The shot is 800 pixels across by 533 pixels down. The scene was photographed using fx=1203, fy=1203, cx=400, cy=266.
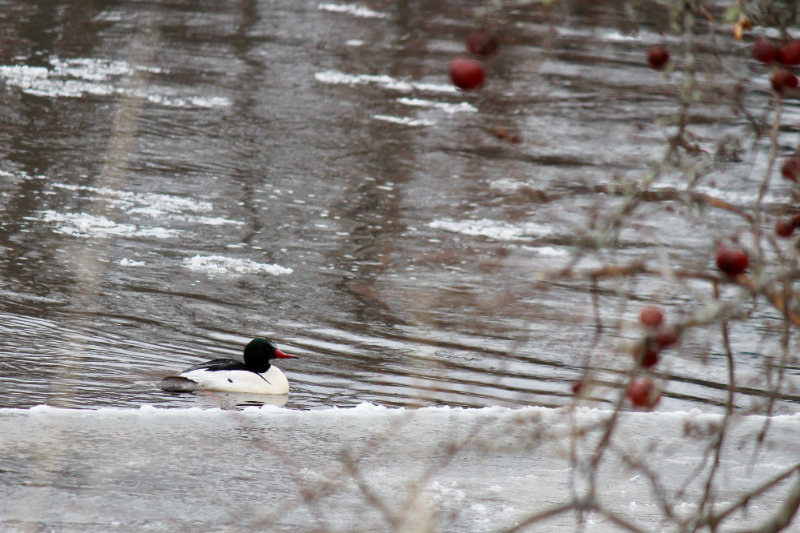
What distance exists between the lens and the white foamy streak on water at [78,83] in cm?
1376

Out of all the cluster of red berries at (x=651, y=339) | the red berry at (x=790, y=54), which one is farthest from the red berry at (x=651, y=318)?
the red berry at (x=790, y=54)

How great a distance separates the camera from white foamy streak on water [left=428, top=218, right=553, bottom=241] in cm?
1046

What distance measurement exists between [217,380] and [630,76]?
11433 mm

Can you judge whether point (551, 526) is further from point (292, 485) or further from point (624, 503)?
point (292, 485)

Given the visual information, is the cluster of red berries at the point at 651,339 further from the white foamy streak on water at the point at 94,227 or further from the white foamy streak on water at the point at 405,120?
the white foamy streak on water at the point at 405,120

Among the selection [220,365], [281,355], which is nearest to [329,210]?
[281,355]

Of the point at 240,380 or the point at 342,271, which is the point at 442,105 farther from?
the point at 240,380

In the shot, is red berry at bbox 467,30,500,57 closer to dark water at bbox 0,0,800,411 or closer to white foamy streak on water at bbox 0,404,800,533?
dark water at bbox 0,0,800,411

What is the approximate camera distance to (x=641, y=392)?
8.26ft

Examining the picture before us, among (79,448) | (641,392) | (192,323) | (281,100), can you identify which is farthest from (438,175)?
(641,392)

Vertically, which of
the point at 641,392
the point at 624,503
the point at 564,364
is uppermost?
the point at 641,392

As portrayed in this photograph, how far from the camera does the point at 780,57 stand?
2629 mm

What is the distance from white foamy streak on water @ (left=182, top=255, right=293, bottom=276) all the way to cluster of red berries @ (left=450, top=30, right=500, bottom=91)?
20.8 feet

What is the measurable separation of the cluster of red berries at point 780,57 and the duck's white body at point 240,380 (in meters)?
4.44
